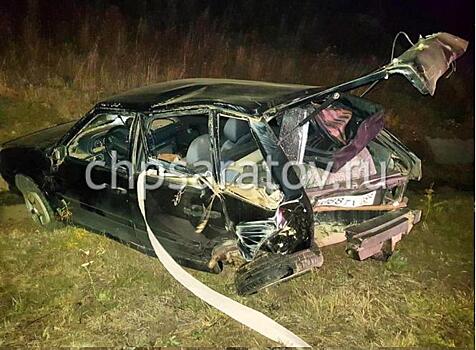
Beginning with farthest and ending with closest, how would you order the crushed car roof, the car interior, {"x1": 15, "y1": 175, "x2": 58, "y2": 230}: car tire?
{"x1": 15, "y1": 175, "x2": 58, "y2": 230}: car tire < the car interior < the crushed car roof

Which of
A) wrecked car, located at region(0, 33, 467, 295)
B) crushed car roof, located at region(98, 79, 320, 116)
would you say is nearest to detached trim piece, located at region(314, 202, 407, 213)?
wrecked car, located at region(0, 33, 467, 295)

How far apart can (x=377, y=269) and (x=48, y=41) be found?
11.8 feet

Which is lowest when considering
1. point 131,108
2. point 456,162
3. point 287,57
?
point 456,162

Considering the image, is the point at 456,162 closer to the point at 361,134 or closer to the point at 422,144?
the point at 422,144

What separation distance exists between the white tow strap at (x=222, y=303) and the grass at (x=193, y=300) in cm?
4

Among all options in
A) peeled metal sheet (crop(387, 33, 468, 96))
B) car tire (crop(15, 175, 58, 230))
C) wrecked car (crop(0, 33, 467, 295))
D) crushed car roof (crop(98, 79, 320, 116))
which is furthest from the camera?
car tire (crop(15, 175, 58, 230))

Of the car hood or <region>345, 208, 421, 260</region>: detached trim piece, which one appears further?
the car hood

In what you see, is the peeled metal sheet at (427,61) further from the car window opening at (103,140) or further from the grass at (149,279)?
the car window opening at (103,140)

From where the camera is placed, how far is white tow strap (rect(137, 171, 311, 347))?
8.13ft

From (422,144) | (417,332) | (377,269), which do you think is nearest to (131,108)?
(377,269)

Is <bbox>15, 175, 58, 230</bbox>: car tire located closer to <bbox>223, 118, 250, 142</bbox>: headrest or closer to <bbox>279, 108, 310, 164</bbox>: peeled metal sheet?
<bbox>223, 118, 250, 142</bbox>: headrest

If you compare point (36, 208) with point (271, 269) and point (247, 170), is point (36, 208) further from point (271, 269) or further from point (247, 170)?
point (271, 269)

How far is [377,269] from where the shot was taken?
3.02m

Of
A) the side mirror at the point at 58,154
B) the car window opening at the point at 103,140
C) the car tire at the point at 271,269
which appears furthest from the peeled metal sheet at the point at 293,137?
the side mirror at the point at 58,154
